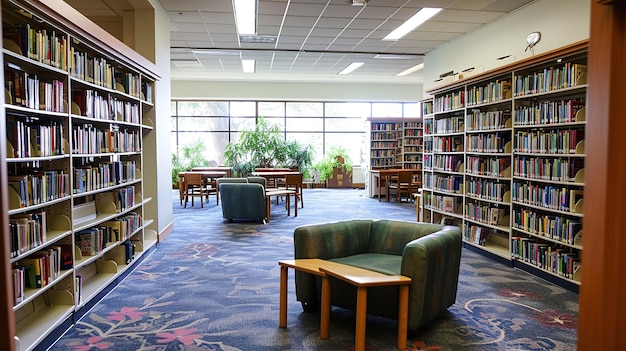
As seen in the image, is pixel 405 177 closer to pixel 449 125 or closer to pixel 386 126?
pixel 386 126

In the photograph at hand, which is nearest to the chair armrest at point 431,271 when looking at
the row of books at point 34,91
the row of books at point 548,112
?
the row of books at point 548,112

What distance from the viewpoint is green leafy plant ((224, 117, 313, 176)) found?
13.7m

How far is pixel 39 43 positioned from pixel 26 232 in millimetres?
1267

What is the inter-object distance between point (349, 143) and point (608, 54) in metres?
14.6

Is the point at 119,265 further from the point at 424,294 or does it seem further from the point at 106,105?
the point at 424,294

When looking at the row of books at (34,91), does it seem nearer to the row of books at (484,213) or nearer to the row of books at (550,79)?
the row of books at (550,79)

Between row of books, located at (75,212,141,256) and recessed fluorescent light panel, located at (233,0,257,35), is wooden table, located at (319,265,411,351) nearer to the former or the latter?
row of books, located at (75,212,141,256)

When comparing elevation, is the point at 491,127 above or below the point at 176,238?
above

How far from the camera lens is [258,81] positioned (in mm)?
14797

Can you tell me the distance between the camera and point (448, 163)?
6.97 m

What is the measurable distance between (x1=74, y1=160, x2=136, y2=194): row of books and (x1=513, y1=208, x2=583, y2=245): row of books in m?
4.43

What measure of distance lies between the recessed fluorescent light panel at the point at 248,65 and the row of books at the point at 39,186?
8273mm

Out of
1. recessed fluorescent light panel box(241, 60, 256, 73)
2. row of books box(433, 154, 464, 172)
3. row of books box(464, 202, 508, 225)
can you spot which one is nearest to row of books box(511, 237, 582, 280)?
row of books box(464, 202, 508, 225)

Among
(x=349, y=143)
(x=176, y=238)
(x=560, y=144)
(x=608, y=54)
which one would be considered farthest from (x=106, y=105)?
(x=349, y=143)
